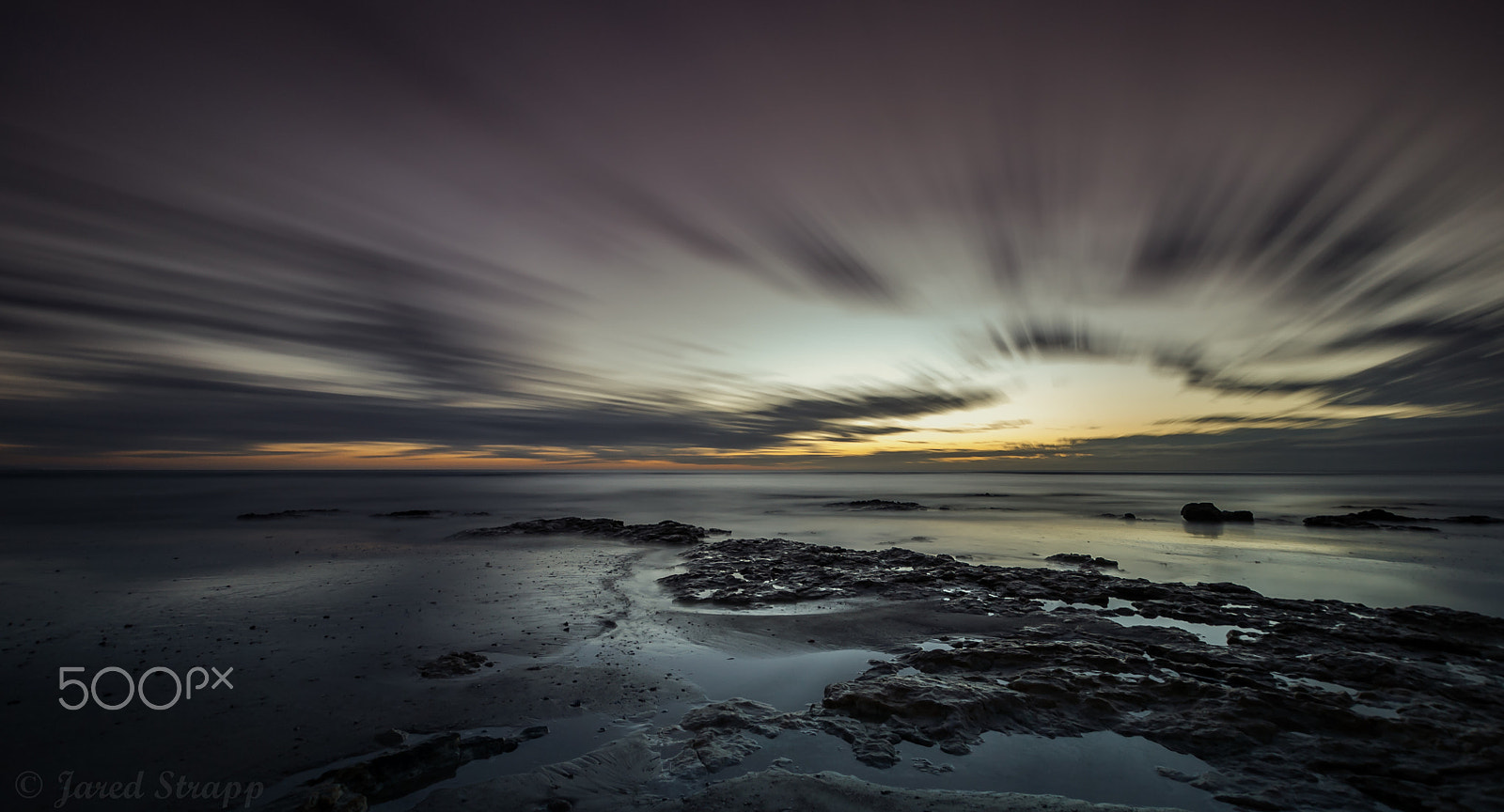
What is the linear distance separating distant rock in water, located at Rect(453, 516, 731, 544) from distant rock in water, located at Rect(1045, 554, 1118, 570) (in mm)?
14696

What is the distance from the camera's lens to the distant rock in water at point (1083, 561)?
1803 cm

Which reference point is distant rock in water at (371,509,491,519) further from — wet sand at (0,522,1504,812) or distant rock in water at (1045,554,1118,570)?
distant rock in water at (1045,554,1118,570)

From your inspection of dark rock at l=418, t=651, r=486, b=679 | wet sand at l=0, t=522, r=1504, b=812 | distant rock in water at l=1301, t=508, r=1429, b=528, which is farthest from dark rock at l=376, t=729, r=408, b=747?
distant rock in water at l=1301, t=508, r=1429, b=528

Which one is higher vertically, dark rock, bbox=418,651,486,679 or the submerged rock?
the submerged rock

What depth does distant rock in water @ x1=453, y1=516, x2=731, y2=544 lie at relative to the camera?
25.8 m

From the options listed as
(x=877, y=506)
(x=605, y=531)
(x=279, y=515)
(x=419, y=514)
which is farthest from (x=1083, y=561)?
(x=279, y=515)

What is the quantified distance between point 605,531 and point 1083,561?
21.1 meters

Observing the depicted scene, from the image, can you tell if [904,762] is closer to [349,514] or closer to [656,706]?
[656,706]

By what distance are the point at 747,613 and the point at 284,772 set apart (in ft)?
26.5

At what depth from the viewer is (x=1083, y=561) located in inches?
746

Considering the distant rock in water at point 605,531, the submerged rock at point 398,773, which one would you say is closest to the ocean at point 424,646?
the submerged rock at point 398,773

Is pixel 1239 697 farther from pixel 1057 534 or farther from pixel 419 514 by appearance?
pixel 419 514

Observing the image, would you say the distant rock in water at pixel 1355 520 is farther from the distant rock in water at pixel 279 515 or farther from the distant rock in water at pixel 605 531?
the distant rock in water at pixel 279 515

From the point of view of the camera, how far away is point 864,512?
144 feet
